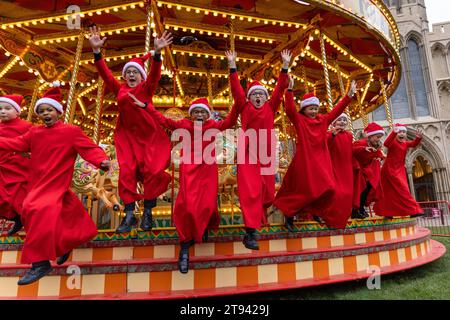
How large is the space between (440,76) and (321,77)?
71.7ft

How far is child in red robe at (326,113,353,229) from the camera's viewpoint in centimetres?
379

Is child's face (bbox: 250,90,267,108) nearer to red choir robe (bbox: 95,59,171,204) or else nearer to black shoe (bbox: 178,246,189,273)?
red choir robe (bbox: 95,59,171,204)

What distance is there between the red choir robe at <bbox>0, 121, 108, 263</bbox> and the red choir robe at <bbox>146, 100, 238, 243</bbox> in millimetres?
849

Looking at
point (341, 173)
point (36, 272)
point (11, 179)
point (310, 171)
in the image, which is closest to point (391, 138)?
point (341, 173)

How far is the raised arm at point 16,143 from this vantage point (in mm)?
2936

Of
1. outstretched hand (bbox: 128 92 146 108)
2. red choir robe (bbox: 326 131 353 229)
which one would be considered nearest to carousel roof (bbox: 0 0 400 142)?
red choir robe (bbox: 326 131 353 229)

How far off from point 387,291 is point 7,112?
4997mm

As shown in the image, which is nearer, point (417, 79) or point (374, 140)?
point (374, 140)

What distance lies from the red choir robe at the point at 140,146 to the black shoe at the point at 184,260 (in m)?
0.67

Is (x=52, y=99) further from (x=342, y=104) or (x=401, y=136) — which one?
(x=401, y=136)

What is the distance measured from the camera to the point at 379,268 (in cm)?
405

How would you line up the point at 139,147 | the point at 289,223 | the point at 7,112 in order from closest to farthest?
1. the point at 139,147
2. the point at 7,112
3. the point at 289,223

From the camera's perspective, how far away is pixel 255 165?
3311 mm
